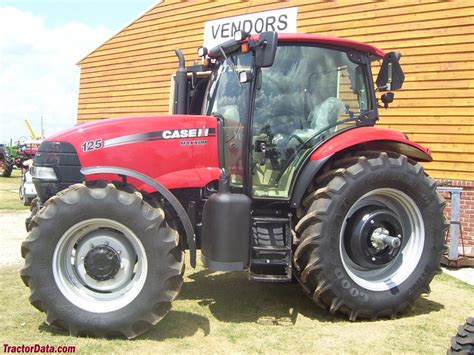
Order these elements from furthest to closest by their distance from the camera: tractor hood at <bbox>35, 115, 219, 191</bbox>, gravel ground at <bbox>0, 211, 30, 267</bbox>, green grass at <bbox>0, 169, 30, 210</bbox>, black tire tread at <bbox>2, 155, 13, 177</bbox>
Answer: black tire tread at <bbox>2, 155, 13, 177</bbox>, green grass at <bbox>0, 169, 30, 210</bbox>, gravel ground at <bbox>0, 211, 30, 267</bbox>, tractor hood at <bbox>35, 115, 219, 191</bbox>

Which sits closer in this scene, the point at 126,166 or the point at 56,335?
the point at 56,335

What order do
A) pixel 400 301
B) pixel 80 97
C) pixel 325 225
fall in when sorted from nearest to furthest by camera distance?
pixel 325 225, pixel 400 301, pixel 80 97

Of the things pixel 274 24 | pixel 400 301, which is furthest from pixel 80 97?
pixel 400 301

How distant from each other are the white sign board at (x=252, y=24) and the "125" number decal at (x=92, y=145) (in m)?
6.04

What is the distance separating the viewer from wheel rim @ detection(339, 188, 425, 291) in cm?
426

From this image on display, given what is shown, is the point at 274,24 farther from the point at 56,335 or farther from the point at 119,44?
the point at 56,335

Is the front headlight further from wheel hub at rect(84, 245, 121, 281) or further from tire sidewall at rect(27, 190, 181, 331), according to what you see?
wheel hub at rect(84, 245, 121, 281)

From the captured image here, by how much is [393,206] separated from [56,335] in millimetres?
3049

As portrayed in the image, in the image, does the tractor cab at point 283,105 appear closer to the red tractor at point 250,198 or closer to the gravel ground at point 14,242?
the red tractor at point 250,198

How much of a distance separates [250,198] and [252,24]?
6483mm

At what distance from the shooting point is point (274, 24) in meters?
9.34

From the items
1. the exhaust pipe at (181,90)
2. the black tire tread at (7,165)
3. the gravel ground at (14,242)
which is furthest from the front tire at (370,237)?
the black tire tread at (7,165)

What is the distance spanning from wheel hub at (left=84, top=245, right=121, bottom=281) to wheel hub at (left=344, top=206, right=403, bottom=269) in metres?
1.97

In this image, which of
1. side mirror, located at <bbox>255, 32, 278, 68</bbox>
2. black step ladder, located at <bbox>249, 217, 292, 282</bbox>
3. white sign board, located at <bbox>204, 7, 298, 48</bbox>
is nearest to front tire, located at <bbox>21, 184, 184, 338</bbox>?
black step ladder, located at <bbox>249, 217, 292, 282</bbox>
